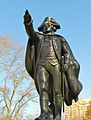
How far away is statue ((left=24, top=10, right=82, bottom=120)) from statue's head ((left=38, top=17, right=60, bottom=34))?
151mm

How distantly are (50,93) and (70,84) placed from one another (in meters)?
0.43

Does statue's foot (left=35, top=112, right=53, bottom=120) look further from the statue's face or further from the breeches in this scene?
the statue's face

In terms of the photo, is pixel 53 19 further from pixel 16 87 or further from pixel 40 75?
pixel 16 87

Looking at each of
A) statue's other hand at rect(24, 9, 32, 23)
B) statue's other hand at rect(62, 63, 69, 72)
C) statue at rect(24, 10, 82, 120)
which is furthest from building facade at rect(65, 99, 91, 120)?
statue's other hand at rect(24, 9, 32, 23)

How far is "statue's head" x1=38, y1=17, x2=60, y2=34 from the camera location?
19.5 ft

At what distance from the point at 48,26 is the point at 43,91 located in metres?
1.40

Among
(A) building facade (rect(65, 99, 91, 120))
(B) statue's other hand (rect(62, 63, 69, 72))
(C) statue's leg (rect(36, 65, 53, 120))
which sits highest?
(B) statue's other hand (rect(62, 63, 69, 72))

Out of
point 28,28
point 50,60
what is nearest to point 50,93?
point 50,60

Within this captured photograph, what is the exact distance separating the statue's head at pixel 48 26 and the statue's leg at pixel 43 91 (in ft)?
2.78

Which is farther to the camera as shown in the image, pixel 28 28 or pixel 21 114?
pixel 21 114

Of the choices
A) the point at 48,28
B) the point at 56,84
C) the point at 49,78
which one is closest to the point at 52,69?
the point at 49,78

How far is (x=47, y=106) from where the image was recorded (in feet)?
17.5

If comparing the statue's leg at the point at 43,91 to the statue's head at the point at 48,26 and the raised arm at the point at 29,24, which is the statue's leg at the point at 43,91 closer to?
the raised arm at the point at 29,24

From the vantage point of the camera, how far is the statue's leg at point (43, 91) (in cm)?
518
